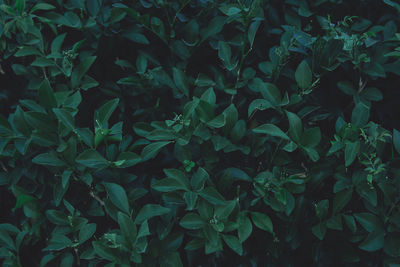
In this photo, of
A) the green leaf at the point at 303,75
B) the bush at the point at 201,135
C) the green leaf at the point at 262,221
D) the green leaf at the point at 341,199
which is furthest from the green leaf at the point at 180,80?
the green leaf at the point at 341,199

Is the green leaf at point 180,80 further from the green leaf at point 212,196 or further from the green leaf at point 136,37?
the green leaf at point 212,196

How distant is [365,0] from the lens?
71.2 inches

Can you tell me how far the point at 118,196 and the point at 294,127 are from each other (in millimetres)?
558

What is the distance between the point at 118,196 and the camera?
1443 mm

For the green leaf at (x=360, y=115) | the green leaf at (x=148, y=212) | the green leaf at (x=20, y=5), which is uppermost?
the green leaf at (x=20, y=5)

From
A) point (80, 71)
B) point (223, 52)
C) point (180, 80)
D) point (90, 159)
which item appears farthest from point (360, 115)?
point (80, 71)

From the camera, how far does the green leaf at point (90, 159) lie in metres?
1.38

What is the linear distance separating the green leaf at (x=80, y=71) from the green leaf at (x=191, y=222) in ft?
1.99

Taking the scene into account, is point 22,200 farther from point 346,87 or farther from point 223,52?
point 346,87

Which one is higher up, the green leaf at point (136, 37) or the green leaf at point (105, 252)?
the green leaf at point (136, 37)

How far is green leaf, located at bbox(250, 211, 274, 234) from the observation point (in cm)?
145

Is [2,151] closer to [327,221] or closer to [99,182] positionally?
[99,182]

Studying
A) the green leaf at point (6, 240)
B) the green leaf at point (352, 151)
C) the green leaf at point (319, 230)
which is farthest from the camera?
the green leaf at point (6, 240)

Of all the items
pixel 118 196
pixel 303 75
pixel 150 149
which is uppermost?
pixel 303 75
